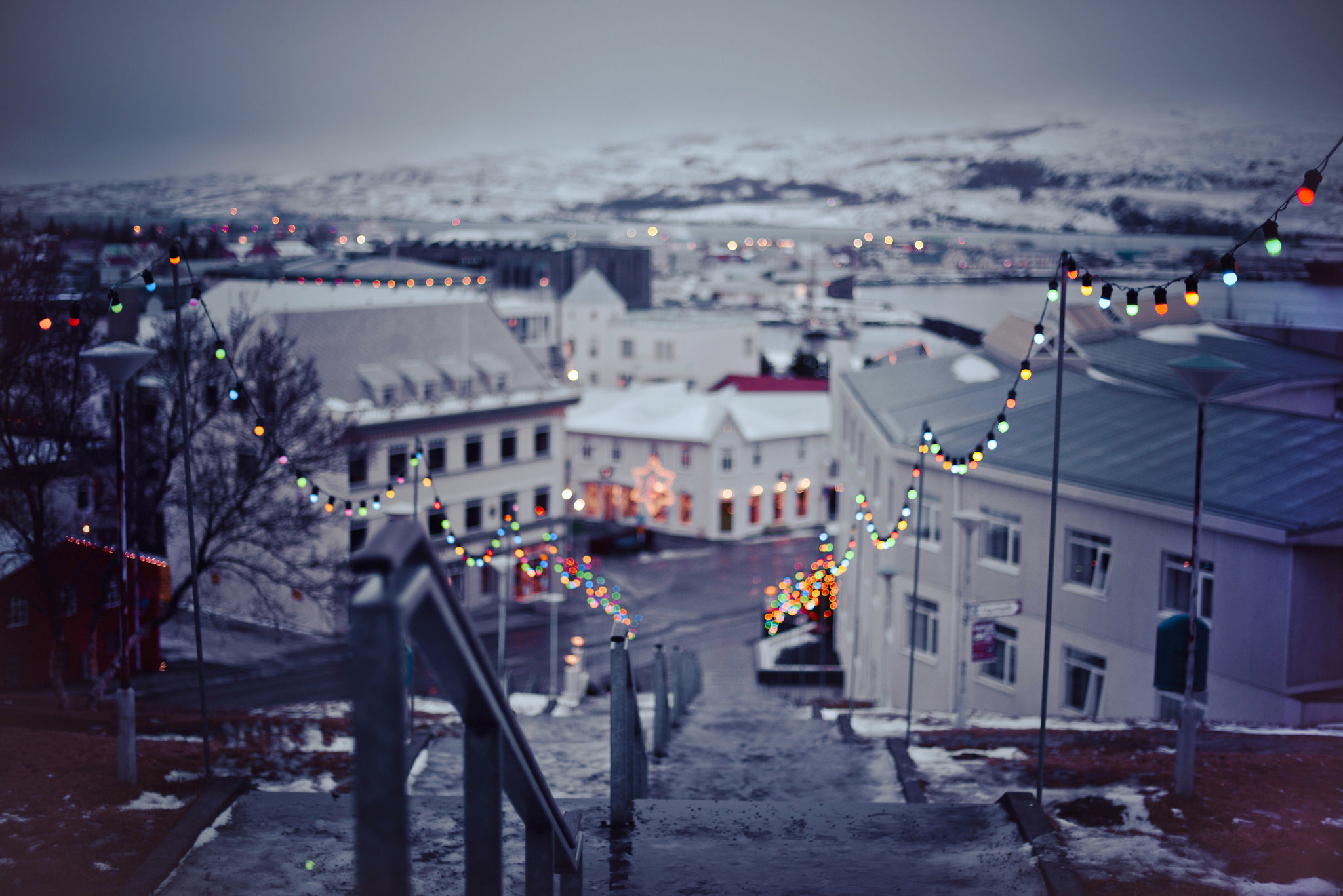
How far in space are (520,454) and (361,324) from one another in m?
6.37

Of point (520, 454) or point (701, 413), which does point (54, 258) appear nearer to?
point (520, 454)

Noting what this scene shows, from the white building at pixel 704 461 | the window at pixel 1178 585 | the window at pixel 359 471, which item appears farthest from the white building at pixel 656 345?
the window at pixel 1178 585

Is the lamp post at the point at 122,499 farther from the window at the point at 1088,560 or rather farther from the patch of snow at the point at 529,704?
the window at the point at 1088,560

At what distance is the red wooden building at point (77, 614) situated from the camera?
16.0m

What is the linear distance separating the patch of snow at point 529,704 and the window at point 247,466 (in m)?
6.41

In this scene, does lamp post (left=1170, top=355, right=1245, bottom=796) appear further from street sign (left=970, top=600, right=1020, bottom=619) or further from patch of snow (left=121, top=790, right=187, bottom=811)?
patch of snow (left=121, top=790, right=187, bottom=811)

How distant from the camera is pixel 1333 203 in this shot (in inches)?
874

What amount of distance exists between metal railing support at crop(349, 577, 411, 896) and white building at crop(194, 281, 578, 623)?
27724 millimetres

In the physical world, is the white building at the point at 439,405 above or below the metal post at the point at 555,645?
above

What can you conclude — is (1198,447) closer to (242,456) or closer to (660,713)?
(660,713)

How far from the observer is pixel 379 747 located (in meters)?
1.78

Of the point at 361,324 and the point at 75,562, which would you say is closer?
the point at 75,562

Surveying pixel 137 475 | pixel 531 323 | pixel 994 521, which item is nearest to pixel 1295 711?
pixel 994 521

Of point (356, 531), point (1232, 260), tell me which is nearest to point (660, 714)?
point (1232, 260)
